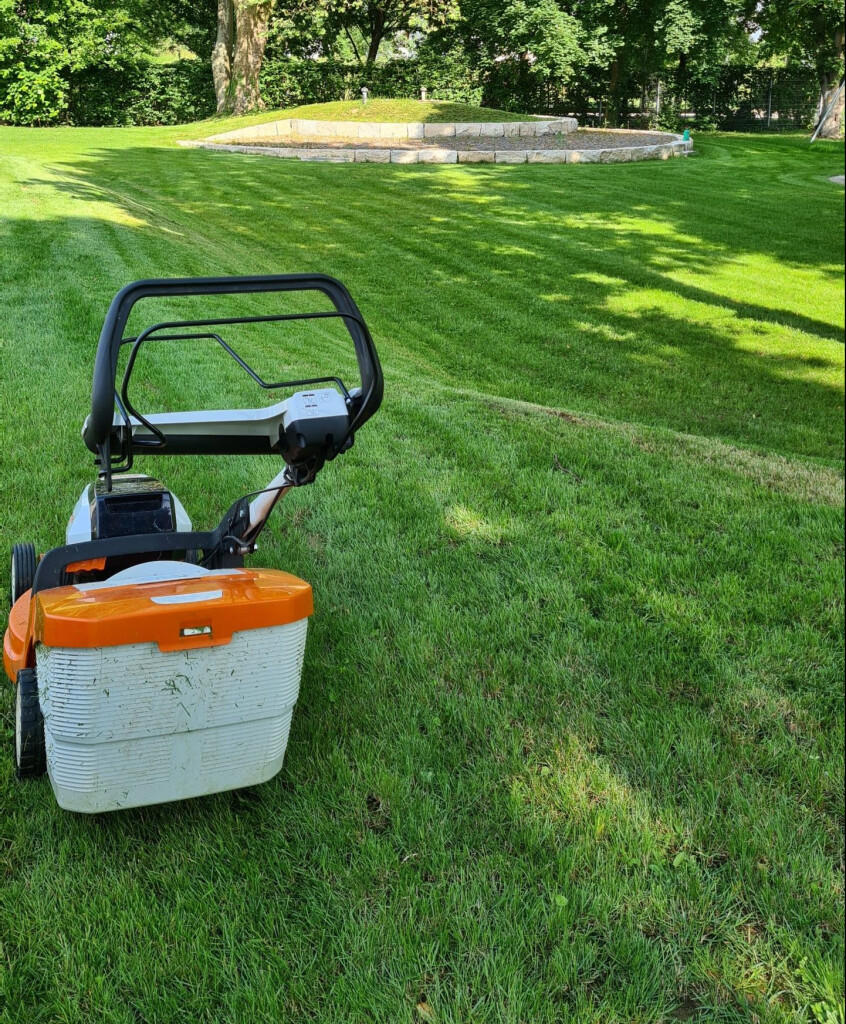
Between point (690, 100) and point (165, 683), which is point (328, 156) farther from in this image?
point (165, 683)

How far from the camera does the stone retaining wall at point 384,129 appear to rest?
68.8ft

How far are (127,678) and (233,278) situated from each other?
855 mm

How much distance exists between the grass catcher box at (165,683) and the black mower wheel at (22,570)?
0.87m

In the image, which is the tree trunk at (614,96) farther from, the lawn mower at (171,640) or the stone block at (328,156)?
the lawn mower at (171,640)

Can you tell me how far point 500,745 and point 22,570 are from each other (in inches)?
61.4

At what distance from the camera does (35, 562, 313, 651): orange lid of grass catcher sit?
1597 millimetres

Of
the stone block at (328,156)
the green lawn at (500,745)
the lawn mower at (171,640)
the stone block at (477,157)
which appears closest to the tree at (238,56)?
the stone block at (328,156)

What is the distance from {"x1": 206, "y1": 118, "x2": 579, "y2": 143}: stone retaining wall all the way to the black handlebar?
2075 cm

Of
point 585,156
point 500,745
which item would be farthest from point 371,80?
point 500,745

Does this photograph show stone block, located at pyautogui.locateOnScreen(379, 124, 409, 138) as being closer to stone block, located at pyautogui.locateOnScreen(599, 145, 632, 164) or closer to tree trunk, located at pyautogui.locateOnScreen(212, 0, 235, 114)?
stone block, located at pyautogui.locateOnScreen(599, 145, 632, 164)

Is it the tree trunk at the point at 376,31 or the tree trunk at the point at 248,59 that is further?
the tree trunk at the point at 376,31

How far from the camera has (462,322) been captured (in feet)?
25.9

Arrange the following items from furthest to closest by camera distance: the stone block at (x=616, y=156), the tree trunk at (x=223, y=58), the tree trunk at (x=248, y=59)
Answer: the tree trunk at (x=223, y=58) → the tree trunk at (x=248, y=59) → the stone block at (x=616, y=156)

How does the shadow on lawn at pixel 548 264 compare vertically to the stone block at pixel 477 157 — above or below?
below
